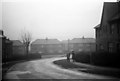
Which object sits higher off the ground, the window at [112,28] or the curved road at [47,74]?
the window at [112,28]

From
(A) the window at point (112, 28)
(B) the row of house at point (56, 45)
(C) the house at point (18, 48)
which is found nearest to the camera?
(A) the window at point (112, 28)

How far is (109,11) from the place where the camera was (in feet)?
89.9

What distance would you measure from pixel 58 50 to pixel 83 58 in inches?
2715

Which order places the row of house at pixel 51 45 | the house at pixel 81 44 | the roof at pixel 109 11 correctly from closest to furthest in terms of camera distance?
the roof at pixel 109 11
the row of house at pixel 51 45
the house at pixel 81 44

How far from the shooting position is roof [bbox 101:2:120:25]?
26677 millimetres

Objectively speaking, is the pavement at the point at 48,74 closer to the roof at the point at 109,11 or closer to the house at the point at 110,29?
the house at the point at 110,29

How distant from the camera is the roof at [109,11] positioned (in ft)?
87.5

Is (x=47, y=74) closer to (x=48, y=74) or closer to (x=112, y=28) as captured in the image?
→ (x=48, y=74)

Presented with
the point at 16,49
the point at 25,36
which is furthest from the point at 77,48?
the point at 25,36

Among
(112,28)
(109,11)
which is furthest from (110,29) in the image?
(109,11)

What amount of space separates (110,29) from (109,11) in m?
3.61

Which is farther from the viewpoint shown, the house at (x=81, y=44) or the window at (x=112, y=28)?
the house at (x=81, y=44)

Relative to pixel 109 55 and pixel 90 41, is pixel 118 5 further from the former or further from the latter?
pixel 90 41

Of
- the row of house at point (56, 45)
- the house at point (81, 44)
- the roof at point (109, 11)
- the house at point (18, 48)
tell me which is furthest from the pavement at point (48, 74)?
the house at point (81, 44)
